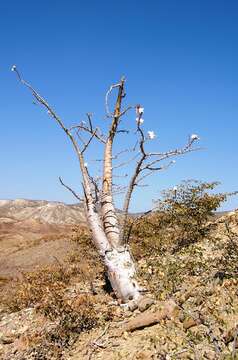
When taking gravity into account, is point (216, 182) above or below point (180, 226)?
above

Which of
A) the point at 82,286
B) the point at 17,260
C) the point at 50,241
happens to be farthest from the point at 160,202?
the point at 50,241

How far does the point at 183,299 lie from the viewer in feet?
25.6

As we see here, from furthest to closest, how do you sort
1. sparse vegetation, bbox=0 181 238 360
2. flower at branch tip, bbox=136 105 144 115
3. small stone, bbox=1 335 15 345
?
flower at branch tip, bbox=136 105 144 115 < small stone, bbox=1 335 15 345 < sparse vegetation, bbox=0 181 238 360

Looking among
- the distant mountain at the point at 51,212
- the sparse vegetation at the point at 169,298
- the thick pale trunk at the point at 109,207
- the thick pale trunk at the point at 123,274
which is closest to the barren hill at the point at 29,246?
the sparse vegetation at the point at 169,298

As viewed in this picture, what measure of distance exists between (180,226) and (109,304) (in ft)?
21.0

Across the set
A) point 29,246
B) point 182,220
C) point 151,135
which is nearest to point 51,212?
point 29,246

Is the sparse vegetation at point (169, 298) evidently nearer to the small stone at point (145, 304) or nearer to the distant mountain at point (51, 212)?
the small stone at point (145, 304)

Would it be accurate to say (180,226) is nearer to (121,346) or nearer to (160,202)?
(160,202)

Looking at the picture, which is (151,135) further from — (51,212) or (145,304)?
(51,212)

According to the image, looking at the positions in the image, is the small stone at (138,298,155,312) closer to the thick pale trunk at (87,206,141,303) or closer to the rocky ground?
the rocky ground

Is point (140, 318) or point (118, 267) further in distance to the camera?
point (118, 267)

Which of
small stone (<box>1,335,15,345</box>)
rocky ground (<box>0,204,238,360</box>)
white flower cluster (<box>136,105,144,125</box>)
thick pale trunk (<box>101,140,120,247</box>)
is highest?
white flower cluster (<box>136,105,144,125</box>)

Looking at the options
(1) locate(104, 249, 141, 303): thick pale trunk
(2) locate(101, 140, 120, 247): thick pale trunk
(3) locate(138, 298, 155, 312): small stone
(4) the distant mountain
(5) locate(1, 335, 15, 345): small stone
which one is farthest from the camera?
(4) the distant mountain

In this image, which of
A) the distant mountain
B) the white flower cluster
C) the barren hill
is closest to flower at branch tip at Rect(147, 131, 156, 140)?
the white flower cluster
